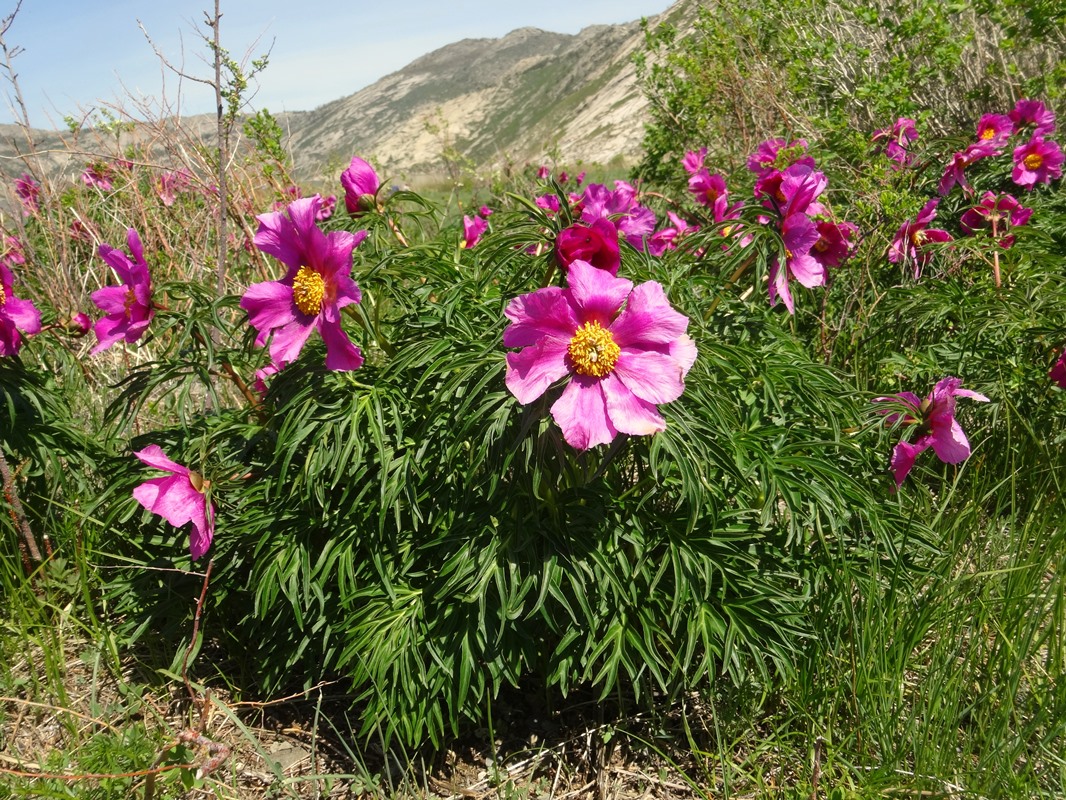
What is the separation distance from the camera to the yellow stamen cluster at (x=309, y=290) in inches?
65.2

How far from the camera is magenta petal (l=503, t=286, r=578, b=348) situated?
138 cm

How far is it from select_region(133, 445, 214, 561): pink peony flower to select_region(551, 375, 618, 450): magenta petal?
0.91 metres

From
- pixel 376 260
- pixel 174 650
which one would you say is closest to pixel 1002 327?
pixel 376 260

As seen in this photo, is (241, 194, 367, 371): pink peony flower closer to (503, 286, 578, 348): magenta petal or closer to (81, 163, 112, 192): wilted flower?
(503, 286, 578, 348): magenta petal

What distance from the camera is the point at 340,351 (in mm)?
1616

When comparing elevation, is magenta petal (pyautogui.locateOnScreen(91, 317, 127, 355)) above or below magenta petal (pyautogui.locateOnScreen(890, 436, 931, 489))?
above

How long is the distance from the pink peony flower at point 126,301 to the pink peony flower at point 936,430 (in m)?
1.73

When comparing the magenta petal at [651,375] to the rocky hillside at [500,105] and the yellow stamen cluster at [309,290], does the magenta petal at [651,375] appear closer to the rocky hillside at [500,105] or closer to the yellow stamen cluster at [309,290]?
the yellow stamen cluster at [309,290]

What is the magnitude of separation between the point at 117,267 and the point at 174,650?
41.9 inches

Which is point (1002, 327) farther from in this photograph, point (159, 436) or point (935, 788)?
point (159, 436)

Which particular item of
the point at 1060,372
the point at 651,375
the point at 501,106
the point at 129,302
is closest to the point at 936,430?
the point at 1060,372

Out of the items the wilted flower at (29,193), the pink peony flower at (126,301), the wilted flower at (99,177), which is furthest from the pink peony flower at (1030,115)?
the wilted flower at (99,177)

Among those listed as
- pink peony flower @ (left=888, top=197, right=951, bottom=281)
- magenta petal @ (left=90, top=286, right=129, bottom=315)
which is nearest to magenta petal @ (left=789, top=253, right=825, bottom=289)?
pink peony flower @ (left=888, top=197, right=951, bottom=281)

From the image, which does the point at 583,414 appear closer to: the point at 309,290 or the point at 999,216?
the point at 309,290
